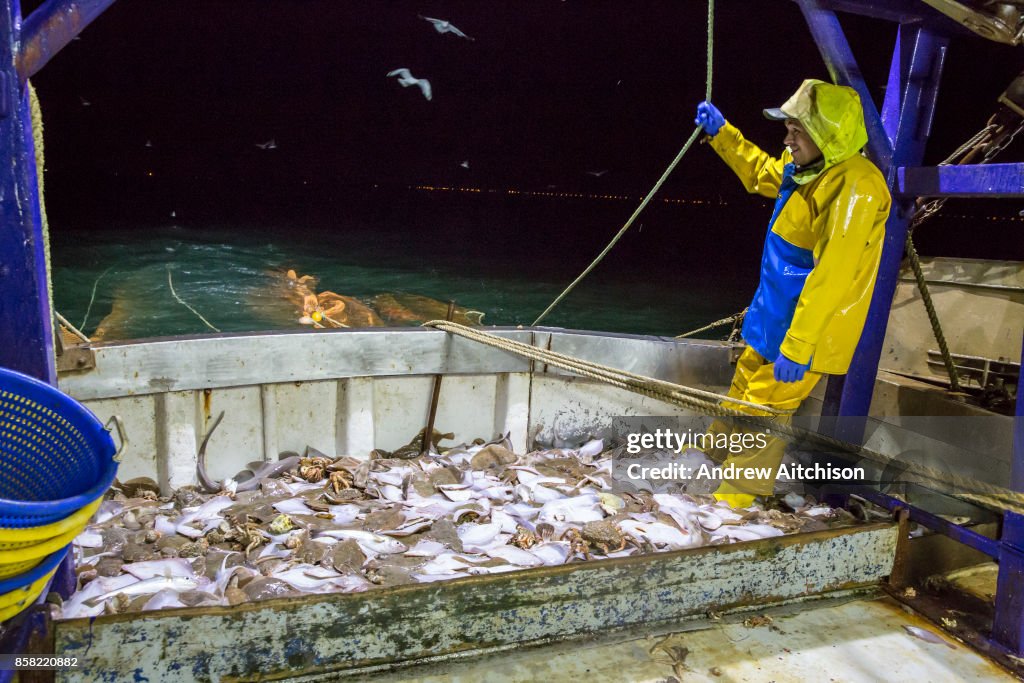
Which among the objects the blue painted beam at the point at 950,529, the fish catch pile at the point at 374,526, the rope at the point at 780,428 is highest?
the rope at the point at 780,428

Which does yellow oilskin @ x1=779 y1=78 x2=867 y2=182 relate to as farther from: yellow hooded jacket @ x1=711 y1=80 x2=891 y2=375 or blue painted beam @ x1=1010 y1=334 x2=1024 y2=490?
blue painted beam @ x1=1010 y1=334 x2=1024 y2=490

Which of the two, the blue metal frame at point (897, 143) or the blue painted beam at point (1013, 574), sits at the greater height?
the blue metal frame at point (897, 143)

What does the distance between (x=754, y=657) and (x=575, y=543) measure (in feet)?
3.20

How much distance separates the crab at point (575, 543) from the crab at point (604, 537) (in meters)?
0.03

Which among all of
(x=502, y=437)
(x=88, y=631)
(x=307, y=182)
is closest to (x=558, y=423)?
(x=502, y=437)

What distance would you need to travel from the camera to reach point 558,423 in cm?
481

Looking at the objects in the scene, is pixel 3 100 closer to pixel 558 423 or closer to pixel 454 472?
pixel 454 472

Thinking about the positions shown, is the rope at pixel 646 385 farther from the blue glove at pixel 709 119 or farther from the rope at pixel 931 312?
the blue glove at pixel 709 119

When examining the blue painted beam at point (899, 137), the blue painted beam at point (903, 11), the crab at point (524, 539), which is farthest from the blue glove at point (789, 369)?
the blue painted beam at point (903, 11)

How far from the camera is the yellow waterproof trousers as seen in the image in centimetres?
376

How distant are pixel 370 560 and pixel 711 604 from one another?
5.15 feet

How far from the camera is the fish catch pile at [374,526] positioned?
2.79 meters

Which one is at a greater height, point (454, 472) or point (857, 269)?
point (857, 269)

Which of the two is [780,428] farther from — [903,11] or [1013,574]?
[903,11]
